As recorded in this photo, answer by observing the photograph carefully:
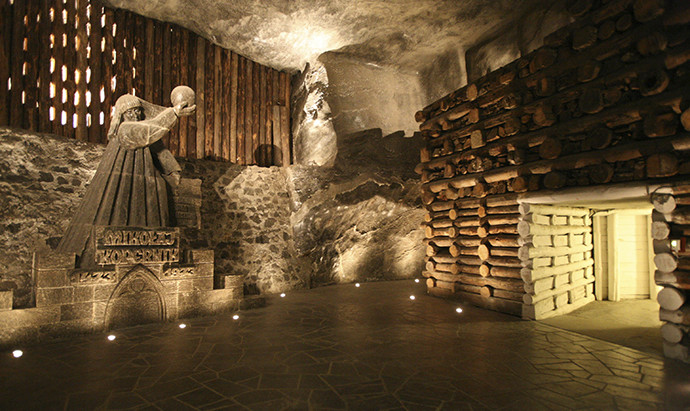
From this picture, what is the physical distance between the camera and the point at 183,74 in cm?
978

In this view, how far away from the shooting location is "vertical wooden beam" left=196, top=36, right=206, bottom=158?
32.4 feet

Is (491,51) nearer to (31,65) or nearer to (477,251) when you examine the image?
(477,251)

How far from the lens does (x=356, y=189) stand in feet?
33.7

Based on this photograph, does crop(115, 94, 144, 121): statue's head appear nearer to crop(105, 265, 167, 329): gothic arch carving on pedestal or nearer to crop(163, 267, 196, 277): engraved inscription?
crop(105, 265, 167, 329): gothic arch carving on pedestal

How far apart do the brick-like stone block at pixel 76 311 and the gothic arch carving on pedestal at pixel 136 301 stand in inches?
9.5

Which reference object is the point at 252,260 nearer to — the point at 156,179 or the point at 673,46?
the point at 156,179

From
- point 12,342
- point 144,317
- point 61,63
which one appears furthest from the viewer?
point 61,63

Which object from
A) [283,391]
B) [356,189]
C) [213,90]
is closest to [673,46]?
[283,391]

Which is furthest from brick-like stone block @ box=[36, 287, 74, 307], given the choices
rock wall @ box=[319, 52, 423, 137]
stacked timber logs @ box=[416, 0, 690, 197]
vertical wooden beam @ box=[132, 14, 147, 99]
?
rock wall @ box=[319, 52, 423, 137]

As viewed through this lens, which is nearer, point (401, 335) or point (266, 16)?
point (401, 335)

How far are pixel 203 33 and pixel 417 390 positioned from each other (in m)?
10.6

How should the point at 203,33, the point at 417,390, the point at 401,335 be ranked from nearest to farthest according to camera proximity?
the point at 417,390
the point at 401,335
the point at 203,33

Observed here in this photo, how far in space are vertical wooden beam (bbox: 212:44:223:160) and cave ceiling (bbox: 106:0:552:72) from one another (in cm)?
45

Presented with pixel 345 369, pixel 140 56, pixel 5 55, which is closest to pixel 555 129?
pixel 345 369
